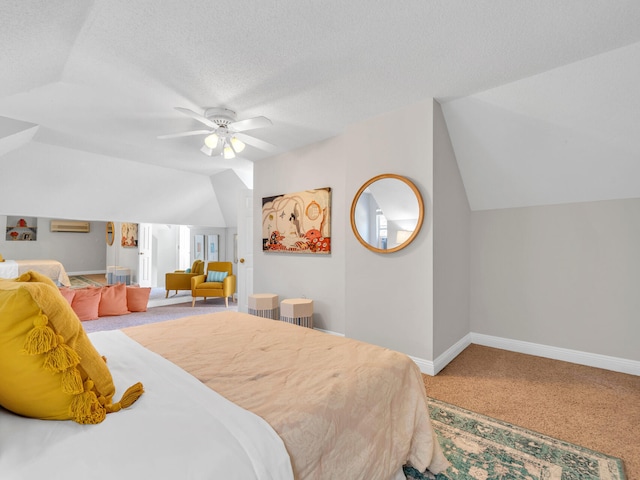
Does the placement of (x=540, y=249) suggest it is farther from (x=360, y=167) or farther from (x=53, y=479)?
(x=53, y=479)

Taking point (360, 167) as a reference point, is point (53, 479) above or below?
below

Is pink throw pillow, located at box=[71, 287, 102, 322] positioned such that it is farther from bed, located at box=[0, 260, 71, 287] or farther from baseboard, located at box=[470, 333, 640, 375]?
baseboard, located at box=[470, 333, 640, 375]

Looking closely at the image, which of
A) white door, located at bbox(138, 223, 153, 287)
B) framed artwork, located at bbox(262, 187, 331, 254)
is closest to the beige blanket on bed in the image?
framed artwork, located at bbox(262, 187, 331, 254)

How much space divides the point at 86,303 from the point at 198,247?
287 cm

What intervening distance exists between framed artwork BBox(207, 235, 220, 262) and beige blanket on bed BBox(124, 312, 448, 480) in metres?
5.35

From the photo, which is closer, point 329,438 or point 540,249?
point 329,438

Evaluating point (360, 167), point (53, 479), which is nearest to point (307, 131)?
point (360, 167)

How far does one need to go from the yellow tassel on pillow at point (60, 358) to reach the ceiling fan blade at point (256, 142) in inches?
106

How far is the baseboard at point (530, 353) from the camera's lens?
2762 millimetres

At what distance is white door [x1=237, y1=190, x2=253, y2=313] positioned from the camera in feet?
15.9

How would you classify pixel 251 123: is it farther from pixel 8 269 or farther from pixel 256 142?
pixel 8 269

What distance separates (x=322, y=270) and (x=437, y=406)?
196 centimetres

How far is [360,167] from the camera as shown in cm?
321

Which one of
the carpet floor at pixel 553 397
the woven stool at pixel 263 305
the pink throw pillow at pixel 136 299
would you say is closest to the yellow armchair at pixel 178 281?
the pink throw pillow at pixel 136 299
